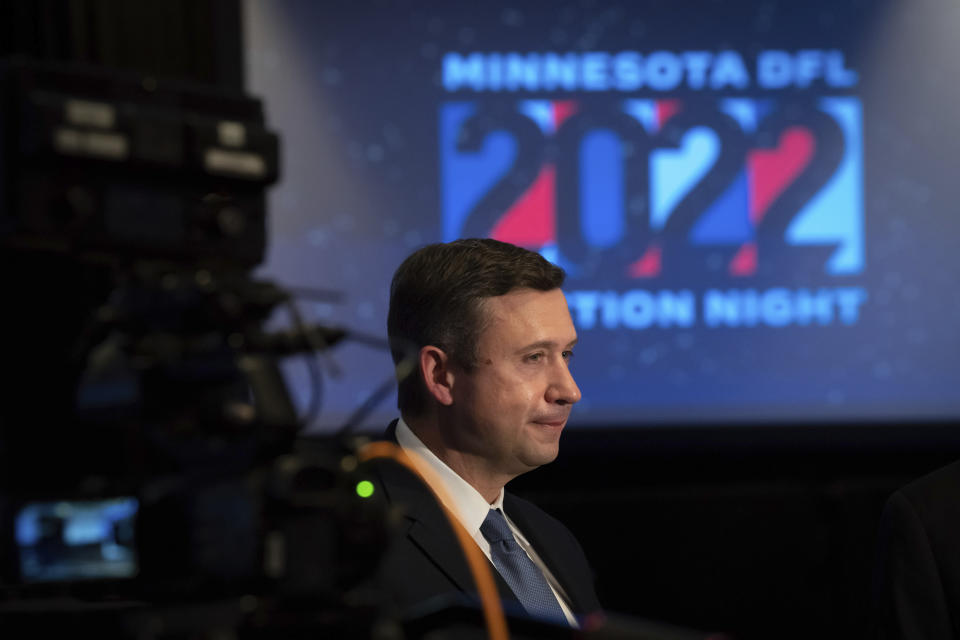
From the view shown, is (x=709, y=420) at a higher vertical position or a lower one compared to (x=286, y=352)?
lower

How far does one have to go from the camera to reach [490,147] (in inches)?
141

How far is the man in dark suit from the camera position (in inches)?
76.9

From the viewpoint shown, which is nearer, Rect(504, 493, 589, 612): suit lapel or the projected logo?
Rect(504, 493, 589, 612): suit lapel

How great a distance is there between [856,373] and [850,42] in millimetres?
1082

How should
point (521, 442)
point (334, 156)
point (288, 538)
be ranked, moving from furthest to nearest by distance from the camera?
point (334, 156), point (521, 442), point (288, 538)

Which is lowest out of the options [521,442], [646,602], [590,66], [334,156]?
[646,602]

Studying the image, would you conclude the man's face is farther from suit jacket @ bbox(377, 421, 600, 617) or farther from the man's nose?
suit jacket @ bbox(377, 421, 600, 617)

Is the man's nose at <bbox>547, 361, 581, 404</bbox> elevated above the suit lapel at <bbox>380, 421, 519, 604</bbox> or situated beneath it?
elevated above

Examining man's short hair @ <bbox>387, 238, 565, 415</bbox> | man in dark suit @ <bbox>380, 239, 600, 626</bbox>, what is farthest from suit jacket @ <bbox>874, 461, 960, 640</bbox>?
man's short hair @ <bbox>387, 238, 565, 415</bbox>

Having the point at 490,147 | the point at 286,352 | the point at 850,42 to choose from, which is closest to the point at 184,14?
the point at 286,352

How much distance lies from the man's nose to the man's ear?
0.59ft

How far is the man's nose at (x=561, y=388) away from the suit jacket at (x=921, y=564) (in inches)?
22.0

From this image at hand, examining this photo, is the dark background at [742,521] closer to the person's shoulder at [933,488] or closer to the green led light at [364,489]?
the person's shoulder at [933,488]

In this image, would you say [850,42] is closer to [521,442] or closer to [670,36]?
[670,36]
